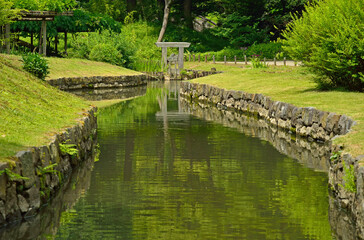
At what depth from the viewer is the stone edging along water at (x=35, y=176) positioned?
11656 millimetres

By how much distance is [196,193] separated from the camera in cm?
1499

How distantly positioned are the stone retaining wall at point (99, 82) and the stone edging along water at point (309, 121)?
22.4ft

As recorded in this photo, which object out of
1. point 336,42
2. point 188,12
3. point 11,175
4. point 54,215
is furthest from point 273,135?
point 188,12

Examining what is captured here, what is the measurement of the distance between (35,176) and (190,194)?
3.53 m

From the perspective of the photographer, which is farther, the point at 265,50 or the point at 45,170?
the point at 265,50

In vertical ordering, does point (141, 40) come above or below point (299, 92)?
above

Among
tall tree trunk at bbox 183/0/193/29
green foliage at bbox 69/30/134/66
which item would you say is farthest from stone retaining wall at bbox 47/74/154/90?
tall tree trunk at bbox 183/0/193/29

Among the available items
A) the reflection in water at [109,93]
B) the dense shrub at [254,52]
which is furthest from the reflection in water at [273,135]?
the dense shrub at [254,52]

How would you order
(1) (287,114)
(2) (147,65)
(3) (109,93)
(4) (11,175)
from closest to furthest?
1. (4) (11,175)
2. (1) (287,114)
3. (3) (109,93)
4. (2) (147,65)

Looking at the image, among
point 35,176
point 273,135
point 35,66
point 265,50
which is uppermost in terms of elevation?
point 35,66

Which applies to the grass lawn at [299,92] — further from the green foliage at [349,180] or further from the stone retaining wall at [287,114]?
the green foliage at [349,180]

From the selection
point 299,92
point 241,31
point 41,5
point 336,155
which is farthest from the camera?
point 241,31

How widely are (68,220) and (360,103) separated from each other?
47.2 feet

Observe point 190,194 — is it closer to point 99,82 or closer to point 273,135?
point 273,135
